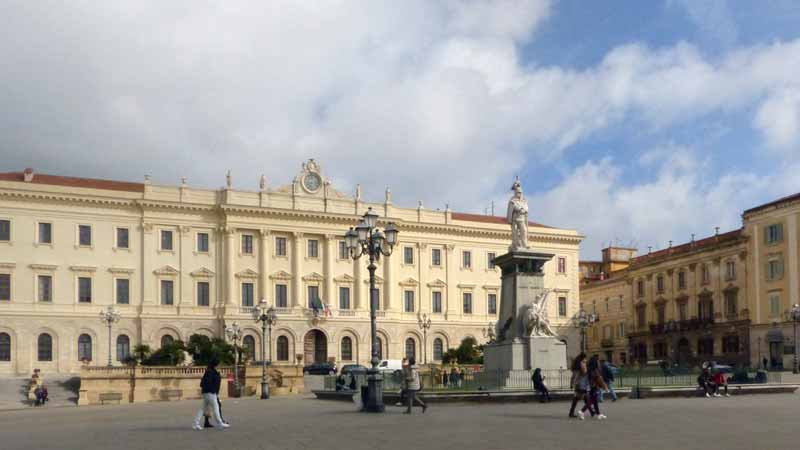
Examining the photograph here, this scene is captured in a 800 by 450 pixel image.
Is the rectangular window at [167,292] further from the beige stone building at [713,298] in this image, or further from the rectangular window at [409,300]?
the beige stone building at [713,298]

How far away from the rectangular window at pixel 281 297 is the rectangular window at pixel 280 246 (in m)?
2.47

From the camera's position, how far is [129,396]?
4841 cm

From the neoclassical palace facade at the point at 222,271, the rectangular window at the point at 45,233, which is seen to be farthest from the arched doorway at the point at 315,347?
the rectangular window at the point at 45,233

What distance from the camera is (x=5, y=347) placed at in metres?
61.6

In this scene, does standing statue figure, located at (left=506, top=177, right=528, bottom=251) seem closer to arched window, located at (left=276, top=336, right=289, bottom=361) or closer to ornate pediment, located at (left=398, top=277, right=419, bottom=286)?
arched window, located at (left=276, top=336, right=289, bottom=361)

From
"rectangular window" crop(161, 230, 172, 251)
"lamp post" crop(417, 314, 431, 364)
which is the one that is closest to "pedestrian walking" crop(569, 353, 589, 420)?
"rectangular window" crop(161, 230, 172, 251)

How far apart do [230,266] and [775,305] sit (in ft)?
130

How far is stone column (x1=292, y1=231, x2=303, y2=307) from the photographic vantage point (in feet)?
236

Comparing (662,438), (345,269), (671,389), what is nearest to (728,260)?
(345,269)

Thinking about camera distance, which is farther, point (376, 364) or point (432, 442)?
point (376, 364)

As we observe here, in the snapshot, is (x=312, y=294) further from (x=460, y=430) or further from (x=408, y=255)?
(x=460, y=430)

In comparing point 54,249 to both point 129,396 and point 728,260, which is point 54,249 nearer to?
point 129,396

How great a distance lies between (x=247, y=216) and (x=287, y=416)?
45.5m

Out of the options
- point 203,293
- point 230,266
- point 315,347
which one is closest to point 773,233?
point 315,347
